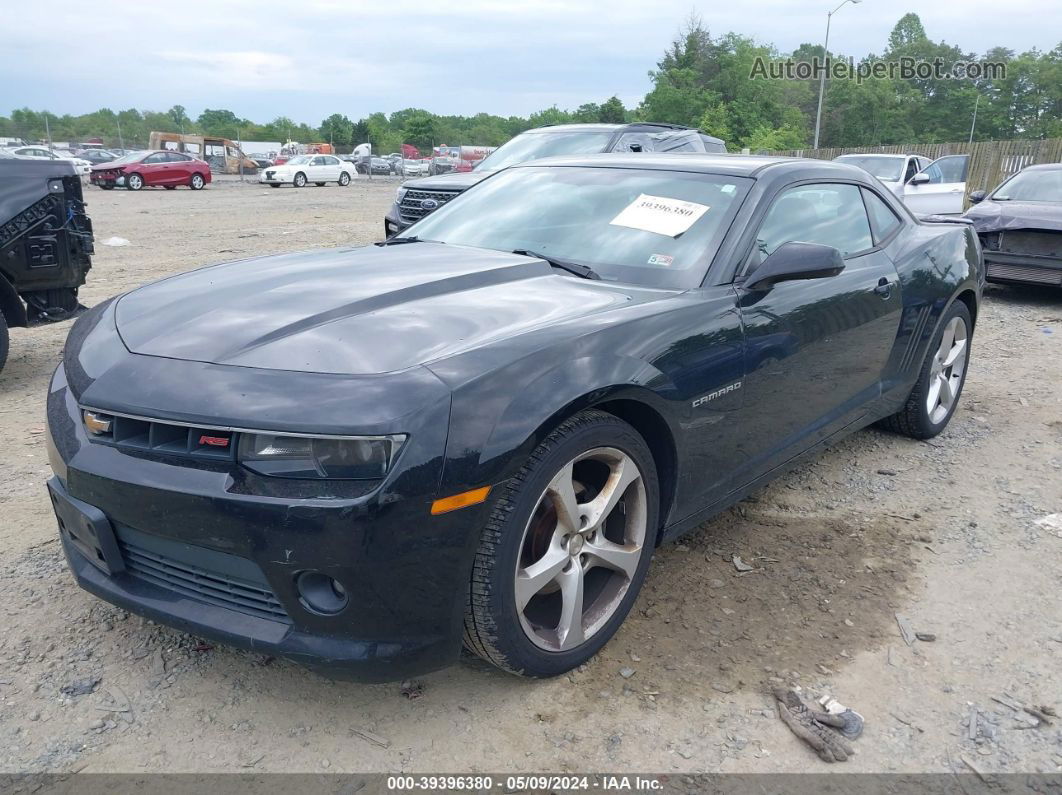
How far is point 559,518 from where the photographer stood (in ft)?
7.93

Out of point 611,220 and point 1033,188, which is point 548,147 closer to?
point 1033,188

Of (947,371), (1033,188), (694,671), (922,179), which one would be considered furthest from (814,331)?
(922,179)

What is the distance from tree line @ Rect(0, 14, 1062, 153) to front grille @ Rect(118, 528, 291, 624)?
4577cm

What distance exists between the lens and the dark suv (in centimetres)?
944

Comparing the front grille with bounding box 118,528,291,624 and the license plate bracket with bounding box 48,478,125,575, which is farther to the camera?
the license plate bracket with bounding box 48,478,125,575

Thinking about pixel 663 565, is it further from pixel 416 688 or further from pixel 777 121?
pixel 777 121

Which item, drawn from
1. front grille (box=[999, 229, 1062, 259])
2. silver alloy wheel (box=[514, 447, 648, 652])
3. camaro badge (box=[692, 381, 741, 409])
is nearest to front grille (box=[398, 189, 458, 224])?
front grille (box=[999, 229, 1062, 259])

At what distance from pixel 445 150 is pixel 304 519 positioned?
64117mm

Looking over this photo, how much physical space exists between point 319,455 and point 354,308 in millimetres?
722

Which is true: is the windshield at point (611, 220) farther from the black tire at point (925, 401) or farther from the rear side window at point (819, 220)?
the black tire at point (925, 401)

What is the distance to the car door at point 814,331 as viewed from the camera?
310cm

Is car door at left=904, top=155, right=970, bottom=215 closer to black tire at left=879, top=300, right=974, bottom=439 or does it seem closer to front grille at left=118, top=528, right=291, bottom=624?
black tire at left=879, top=300, right=974, bottom=439

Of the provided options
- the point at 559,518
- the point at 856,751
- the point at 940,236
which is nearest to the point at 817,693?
the point at 856,751

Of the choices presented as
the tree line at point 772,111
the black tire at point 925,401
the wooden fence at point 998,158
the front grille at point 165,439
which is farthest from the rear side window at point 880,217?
the tree line at point 772,111
